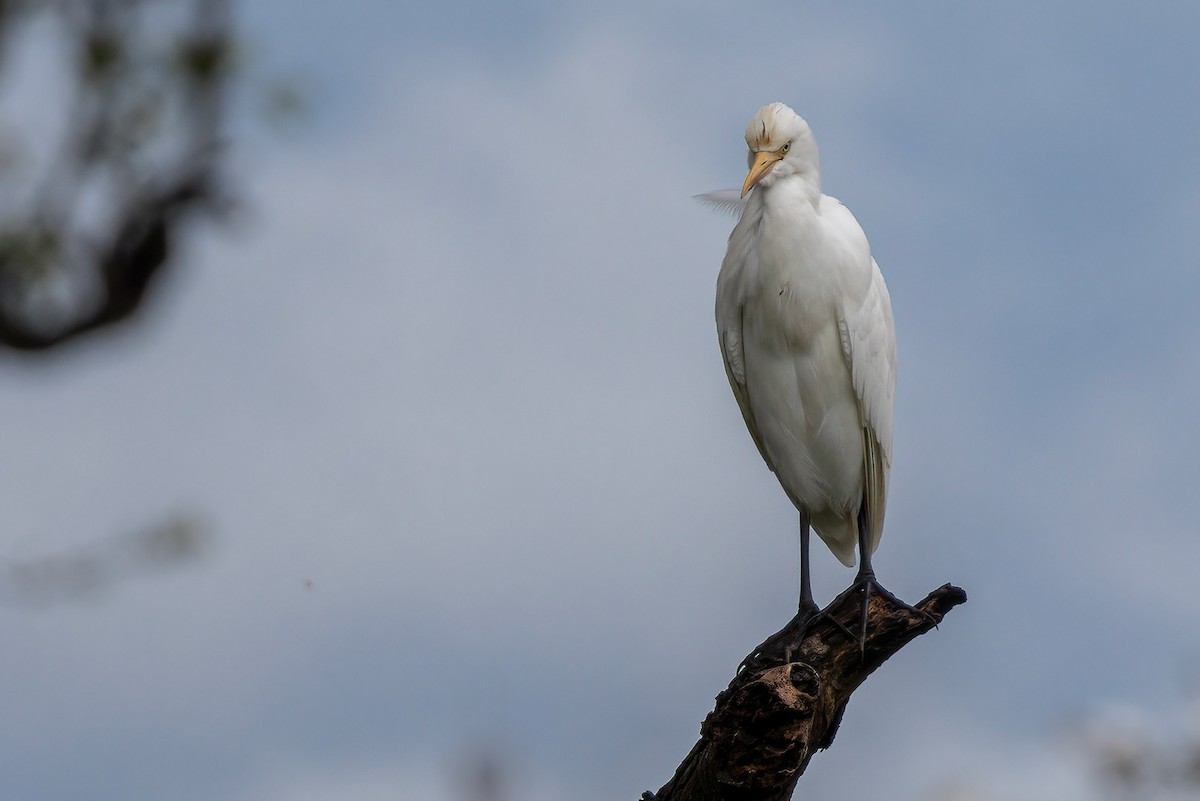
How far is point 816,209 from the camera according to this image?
6.80 m

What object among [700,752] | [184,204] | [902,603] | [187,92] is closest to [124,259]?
[184,204]

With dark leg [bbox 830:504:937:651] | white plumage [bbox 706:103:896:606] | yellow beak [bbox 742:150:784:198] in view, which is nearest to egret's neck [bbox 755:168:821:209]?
white plumage [bbox 706:103:896:606]

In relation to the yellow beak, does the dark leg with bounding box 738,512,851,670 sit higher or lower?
lower

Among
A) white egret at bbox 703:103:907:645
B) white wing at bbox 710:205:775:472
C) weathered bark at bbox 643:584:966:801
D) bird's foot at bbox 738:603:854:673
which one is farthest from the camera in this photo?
white wing at bbox 710:205:775:472

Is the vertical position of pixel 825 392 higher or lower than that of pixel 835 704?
higher

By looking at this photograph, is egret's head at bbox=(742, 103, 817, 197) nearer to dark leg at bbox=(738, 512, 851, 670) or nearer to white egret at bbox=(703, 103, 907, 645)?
white egret at bbox=(703, 103, 907, 645)

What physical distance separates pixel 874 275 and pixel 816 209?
449 millimetres

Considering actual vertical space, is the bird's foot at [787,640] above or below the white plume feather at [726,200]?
below

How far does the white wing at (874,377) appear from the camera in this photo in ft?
22.1

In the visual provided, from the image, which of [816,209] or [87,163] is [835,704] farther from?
[87,163]

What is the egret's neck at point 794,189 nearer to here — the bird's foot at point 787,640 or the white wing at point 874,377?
the white wing at point 874,377

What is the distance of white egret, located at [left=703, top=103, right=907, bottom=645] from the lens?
6672mm

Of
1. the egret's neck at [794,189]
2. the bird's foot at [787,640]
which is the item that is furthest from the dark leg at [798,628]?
the egret's neck at [794,189]

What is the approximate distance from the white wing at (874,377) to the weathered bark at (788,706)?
3.22ft
